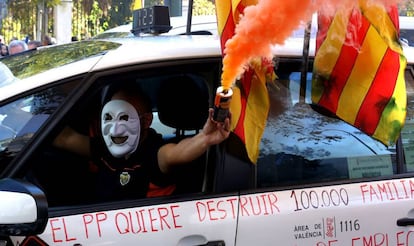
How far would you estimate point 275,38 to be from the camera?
6.20ft

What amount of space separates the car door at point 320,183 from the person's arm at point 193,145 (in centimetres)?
24

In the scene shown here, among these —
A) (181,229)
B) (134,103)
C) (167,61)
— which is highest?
(167,61)

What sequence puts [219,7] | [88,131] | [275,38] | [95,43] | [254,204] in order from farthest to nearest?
[95,43] < [88,131] < [254,204] < [219,7] < [275,38]

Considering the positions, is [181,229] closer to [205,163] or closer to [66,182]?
[205,163]

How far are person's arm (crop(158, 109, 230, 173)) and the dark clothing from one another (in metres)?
0.04

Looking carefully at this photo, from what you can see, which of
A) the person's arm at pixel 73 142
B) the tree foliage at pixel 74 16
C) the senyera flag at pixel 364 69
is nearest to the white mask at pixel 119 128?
the person's arm at pixel 73 142

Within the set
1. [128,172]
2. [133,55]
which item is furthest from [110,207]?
[133,55]

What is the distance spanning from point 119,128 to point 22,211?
68cm

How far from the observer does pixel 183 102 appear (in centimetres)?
256

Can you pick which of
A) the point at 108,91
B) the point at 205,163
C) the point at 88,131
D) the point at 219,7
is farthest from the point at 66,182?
the point at 219,7

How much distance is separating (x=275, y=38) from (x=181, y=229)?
76 centimetres

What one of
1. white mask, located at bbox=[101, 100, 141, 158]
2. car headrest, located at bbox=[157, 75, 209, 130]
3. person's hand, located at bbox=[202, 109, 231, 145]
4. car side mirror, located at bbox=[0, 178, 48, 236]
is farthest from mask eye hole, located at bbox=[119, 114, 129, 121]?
car side mirror, located at bbox=[0, 178, 48, 236]

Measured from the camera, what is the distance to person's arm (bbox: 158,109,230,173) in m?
2.12

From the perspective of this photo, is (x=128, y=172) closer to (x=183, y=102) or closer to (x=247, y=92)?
(x=183, y=102)
